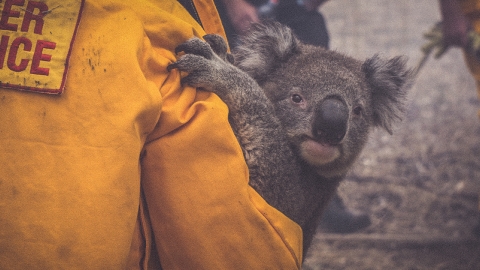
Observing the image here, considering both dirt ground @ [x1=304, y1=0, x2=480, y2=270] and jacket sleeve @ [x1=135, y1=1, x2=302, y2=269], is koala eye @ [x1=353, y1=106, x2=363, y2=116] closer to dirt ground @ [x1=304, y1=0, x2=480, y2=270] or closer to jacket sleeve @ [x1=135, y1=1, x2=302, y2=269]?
dirt ground @ [x1=304, y1=0, x2=480, y2=270]

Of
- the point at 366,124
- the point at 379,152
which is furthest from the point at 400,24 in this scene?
the point at 366,124

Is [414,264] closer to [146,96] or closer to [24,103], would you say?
[146,96]

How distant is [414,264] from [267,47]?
1.77 metres

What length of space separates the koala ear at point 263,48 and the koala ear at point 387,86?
1.17 ft

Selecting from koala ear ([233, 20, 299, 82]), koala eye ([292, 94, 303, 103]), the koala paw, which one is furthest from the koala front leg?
koala ear ([233, 20, 299, 82])

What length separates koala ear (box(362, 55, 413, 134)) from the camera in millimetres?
1913

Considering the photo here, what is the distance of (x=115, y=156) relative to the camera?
976 millimetres

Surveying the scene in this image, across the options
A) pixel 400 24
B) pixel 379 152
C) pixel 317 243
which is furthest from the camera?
pixel 400 24

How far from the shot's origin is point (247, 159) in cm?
136

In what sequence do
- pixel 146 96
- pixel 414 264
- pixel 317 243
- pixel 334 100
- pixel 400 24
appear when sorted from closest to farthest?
pixel 146 96 < pixel 334 100 < pixel 414 264 < pixel 317 243 < pixel 400 24

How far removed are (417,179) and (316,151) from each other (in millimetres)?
2854

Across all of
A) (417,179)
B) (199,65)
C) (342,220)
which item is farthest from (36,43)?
(417,179)

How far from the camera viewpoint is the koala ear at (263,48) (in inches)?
71.4

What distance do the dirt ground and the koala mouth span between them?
0.64m
